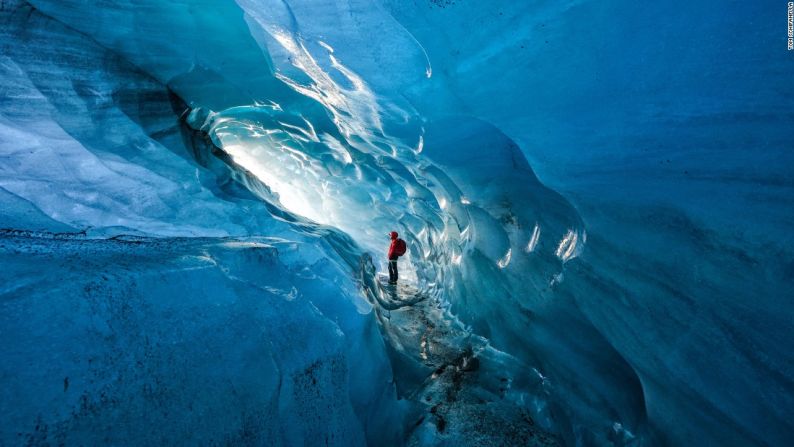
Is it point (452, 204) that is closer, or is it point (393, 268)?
point (452, 204)

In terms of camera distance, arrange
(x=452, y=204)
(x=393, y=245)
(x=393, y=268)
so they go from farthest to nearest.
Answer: (x=393, y=268)
(x=393, y=245)
(x=452, y=204)

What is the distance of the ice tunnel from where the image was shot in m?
1.49

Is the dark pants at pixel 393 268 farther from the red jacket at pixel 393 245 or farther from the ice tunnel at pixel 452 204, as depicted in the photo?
the ice tunnel at pixel 452 204

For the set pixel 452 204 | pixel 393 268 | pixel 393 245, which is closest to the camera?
pixel 452 204

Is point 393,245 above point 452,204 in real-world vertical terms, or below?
below

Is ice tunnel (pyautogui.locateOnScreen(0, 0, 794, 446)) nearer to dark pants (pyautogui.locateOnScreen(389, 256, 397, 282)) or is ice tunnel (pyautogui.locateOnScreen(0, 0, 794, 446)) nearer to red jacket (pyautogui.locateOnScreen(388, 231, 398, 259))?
Answer: red jacket (pyautogui.locateOnScreen(388, 231, 398, 259))

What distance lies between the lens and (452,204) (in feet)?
17.1

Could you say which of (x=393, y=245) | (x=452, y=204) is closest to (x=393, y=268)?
(x=393, y=245)

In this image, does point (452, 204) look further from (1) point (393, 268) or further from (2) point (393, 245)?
(1) point (393, 268)

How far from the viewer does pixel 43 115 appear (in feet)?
10.8

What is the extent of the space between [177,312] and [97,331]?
38cm

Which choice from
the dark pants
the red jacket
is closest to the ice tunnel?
the red jacket

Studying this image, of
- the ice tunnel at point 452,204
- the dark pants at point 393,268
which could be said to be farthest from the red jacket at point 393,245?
the ice tunnel at point 452,204

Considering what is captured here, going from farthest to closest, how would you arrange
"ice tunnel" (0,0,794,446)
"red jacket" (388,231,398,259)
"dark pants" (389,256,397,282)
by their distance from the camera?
"dark pants" (389,256,397,282) < "red jacket" (388,231,398,259) < "ice tunnel" (0,0,794,446)
